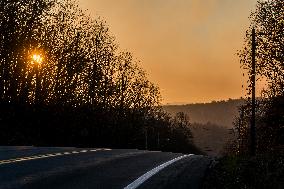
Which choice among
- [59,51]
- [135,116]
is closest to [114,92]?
[135,116]

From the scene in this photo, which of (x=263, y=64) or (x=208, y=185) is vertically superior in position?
(x=263, y=64)

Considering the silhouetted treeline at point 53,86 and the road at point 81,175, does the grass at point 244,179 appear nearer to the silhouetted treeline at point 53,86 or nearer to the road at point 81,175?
the road at point 81,175

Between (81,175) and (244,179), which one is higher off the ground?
(81,175)

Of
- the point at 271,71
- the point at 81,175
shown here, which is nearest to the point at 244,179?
the point at 81,175

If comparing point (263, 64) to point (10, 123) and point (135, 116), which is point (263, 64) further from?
point (135, 116)

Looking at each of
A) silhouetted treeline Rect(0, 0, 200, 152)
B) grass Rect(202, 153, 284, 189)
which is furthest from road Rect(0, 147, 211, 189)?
silhouetted treeline Rect(0, 0, 200, 152)

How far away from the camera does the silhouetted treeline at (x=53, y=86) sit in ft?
107

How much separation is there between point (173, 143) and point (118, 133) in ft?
64.4

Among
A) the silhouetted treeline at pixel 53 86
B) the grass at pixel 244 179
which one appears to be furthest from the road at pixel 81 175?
the silhouetted treeline at pixel 53 86

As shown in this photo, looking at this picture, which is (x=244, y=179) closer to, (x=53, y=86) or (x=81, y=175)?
(x=81, y=175)

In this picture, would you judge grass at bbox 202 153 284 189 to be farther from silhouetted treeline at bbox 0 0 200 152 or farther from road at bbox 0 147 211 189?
silhouetted treeline at bbox 0 0 200 152

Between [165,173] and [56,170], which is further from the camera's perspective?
[165,173]

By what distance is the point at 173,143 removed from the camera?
6253cm

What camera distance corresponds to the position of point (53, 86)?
4316cm
